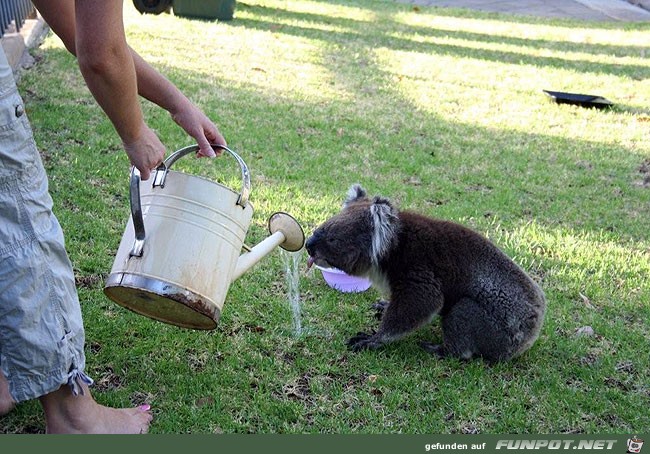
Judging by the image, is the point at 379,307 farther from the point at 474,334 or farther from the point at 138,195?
the point at 138,195

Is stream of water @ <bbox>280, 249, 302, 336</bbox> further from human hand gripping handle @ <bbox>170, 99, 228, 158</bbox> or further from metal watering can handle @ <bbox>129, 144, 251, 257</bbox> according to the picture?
human hand gripping handle @ <bbox>170, 99, 228, 158</bbox>

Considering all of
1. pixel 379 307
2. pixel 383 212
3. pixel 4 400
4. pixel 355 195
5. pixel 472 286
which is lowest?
pixel 379 307

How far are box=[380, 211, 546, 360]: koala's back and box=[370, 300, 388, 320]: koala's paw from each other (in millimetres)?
355

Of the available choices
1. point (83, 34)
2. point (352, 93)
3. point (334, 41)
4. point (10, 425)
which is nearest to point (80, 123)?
point (352, 93)

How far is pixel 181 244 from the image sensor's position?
110 inches

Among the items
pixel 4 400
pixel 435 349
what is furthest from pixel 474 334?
pixel 4 400

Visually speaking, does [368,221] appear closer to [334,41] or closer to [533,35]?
[334,41]

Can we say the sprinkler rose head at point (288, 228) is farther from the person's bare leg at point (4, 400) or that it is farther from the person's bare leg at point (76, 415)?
the person's bare leg at point (4, 400)

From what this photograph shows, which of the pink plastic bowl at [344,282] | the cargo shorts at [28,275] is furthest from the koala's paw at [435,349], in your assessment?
the cargo shorts at [28,275]

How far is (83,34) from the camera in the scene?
85.7 inches

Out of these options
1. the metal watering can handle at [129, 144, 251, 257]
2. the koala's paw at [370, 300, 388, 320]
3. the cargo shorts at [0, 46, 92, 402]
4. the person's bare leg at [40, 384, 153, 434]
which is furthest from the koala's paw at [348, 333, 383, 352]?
the cargo shorts at [0, 46, 92, 402]

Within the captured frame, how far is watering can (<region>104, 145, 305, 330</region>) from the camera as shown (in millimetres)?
2777

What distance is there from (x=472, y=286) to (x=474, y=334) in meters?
0.24

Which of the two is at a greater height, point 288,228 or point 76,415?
point 288,228
